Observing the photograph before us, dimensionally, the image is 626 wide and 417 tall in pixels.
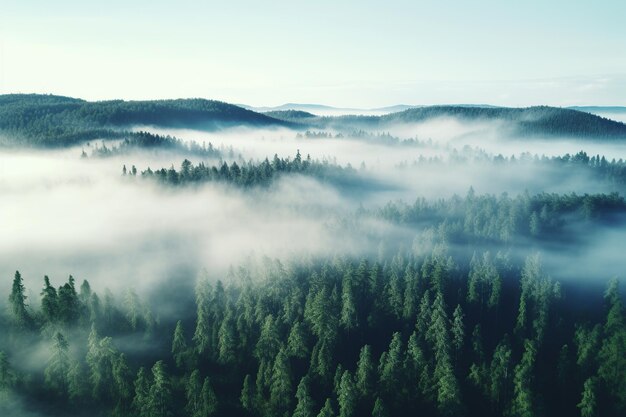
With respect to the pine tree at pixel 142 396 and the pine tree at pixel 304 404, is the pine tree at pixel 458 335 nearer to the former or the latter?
the pine tree at pixel 304 404

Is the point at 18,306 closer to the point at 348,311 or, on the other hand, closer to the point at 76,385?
the point at 76,385

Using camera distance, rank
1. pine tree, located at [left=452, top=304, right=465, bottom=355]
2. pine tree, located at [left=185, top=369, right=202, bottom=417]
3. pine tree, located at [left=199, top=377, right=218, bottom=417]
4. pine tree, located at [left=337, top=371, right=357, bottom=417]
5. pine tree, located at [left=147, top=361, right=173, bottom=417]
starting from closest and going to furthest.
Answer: pine tree, located at [left=337, top=371, right=357, bottom=417] → pine tree, located at [left=147, top=361, right=173, bottom=417] → pine tree, located at [left=199, top=377, right=218, bottom=417] → pine tree, located at [left=185, top=369, right=202, bottom=417] → pine tree, located at [left=452, top=304, right=465, bottom=355]

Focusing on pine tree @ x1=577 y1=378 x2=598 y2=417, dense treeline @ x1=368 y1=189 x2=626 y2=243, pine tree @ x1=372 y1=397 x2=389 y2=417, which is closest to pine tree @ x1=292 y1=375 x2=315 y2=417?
pine tree @ x1=372 y1=397 x2=389 y2=417

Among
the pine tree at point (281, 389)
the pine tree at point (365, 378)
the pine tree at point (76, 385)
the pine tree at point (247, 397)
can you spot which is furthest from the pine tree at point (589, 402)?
the pine tree at point (76, 385)

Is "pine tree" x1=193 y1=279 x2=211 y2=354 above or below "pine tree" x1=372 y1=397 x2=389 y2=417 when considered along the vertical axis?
above

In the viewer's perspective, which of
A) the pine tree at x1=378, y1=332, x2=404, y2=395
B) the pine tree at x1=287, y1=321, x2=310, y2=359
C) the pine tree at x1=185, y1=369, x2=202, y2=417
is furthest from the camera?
the pine tree at x1=287, y1=321, x2=310, y2=359

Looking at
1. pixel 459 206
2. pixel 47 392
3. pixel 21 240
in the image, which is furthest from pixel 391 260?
pixel 21 240

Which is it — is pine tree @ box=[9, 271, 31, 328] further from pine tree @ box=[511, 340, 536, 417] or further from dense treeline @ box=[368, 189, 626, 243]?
dense treeline @ box=[368, 189, 626, 243]

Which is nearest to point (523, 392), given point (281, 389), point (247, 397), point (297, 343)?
point (281, 389)

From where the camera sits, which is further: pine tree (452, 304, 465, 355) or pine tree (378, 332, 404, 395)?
pine tree (452, 304, 465, 355)
